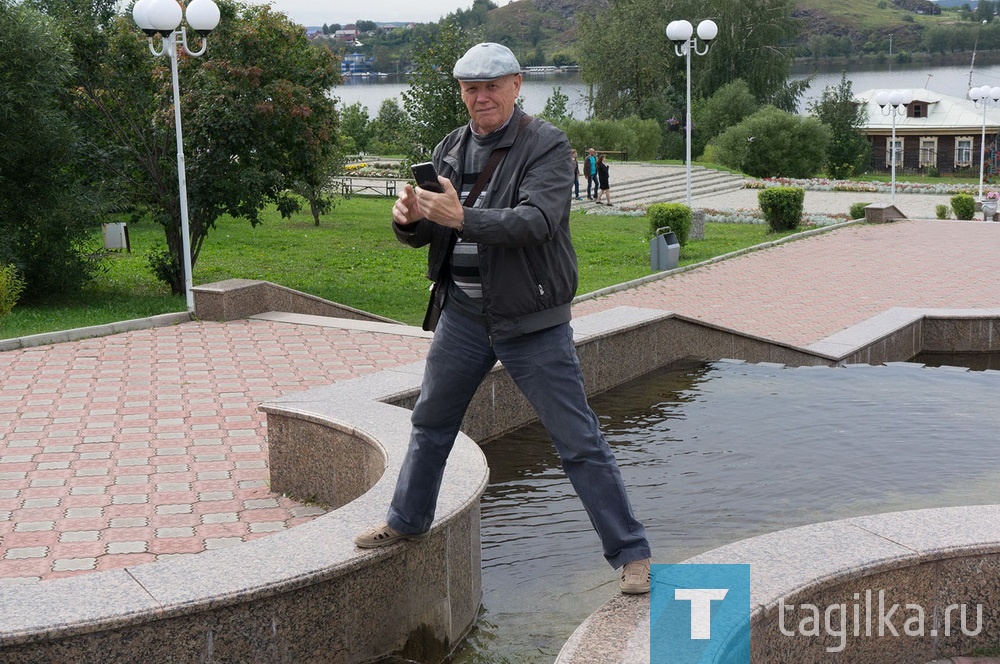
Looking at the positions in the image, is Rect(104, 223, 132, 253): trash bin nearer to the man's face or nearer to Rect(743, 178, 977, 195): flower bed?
the man's face

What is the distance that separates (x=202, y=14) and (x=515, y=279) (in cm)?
900

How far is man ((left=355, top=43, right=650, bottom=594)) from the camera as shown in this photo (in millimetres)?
3814

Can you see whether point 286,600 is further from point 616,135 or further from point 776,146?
point 776,146

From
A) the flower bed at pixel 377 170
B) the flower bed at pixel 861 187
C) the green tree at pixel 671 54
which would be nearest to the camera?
the flower bed at pixel 861 187

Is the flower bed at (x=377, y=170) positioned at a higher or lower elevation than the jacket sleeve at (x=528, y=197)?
lower

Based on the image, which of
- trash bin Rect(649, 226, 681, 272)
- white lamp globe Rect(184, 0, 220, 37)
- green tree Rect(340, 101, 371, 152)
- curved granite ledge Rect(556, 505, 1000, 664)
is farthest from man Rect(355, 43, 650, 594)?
green tree Rect(340, 101, 371, 152)

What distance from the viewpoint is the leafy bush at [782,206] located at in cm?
2339

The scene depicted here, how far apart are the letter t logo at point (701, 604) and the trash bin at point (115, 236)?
51.4 ft

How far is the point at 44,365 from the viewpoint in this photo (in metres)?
9.38

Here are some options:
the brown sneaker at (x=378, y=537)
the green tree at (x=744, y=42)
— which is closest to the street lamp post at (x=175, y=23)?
the brown sneaker at (x=378, y=537)

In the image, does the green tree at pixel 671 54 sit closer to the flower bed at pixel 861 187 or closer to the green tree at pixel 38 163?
the flower bed at pixel 861 187

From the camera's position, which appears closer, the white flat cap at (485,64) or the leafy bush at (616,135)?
the white flat cap at (485,64)

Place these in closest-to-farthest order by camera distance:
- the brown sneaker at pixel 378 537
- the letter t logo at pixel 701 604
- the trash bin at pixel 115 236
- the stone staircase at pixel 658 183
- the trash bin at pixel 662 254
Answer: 1. the letter t logo at pixel 701 604
2. the brown sneaker at pixel 378 537
3. the trash bin at pixel 662 254
4. the trash bin at pixel 115 236
5. the stone staircase at pixel 658 183

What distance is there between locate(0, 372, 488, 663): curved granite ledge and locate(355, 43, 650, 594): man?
2.11 ft
